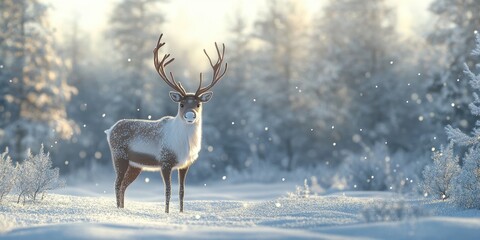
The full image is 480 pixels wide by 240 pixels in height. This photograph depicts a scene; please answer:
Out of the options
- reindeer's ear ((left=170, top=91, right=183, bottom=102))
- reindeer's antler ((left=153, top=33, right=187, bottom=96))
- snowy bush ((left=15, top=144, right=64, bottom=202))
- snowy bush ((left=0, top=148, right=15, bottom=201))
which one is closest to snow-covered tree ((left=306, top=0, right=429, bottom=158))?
snowy bush ((left=15, top=144, right=64, bottom=202))

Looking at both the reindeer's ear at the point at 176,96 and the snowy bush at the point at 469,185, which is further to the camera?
the reindeer's ear at the point at 176,96

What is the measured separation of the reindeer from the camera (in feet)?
36.6

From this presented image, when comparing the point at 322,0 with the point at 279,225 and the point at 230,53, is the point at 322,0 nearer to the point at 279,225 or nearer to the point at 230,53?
the point at 230,53

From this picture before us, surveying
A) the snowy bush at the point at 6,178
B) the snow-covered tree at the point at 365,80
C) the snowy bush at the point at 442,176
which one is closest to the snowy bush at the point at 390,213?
the snowy bush at the point at 442,176

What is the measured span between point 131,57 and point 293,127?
8983 mm

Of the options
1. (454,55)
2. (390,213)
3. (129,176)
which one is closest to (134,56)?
(454,55)

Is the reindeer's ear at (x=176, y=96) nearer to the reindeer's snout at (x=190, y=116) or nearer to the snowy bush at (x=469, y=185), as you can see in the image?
the reindeer's snout at (x=190, y=116)

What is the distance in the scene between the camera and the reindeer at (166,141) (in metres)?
11.2

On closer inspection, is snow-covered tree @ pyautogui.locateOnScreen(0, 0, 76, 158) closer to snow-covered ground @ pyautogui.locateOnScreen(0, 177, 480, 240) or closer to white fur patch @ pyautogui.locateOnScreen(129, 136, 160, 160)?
snow-covered ground @ pyautogui.locateOnScreen(0, 177, 480, 240)

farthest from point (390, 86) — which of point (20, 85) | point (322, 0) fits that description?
point (20, 85)

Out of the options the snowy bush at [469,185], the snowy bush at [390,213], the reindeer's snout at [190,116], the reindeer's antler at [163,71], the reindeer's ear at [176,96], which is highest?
the reindeer's antler at [163,71]

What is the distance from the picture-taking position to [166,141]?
11.2 meters

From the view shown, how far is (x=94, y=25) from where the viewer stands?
9544 cm

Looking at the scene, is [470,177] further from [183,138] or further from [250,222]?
[183,138]
